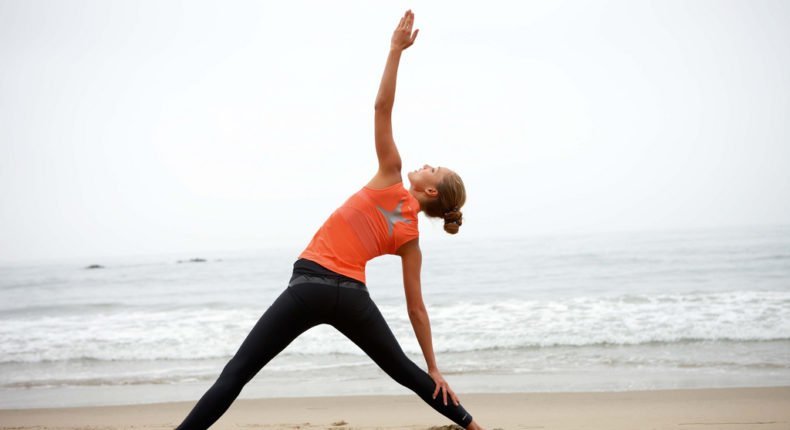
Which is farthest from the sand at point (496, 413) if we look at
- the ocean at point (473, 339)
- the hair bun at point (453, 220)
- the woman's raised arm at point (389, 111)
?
the woman's raised arm at point (389, 111)

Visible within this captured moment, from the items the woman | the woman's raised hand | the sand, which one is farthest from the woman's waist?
the sand

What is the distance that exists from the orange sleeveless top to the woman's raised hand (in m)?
0.56

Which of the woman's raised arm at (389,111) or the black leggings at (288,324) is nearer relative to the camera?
Answer: the woman's raised arm at (389,111)

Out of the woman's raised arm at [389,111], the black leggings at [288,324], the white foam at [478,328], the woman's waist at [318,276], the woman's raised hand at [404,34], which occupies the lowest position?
the white foam at [478,328]

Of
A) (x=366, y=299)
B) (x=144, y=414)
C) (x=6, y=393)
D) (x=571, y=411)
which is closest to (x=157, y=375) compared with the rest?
(x=6, y=393)

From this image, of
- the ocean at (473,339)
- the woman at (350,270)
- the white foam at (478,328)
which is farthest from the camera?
the white foam at (478,328)

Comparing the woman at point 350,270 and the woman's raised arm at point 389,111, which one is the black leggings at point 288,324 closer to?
the woman at point 350,270

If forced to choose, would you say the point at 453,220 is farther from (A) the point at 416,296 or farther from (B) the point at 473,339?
(B) the point at 473,339

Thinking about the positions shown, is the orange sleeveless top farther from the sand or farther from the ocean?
the ocean

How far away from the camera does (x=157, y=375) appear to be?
667 centimetres

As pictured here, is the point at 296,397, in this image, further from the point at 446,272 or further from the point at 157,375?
the point at 446,272

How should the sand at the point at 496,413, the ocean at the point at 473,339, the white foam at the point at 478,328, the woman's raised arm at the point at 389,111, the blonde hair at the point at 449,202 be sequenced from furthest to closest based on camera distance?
the white foam at the point at 478,328, the ocean at the point at 473,339, the sand at the point at 496,413, the blonde hair at the point at 449,202, the woman's raised arm at the point at 389,111

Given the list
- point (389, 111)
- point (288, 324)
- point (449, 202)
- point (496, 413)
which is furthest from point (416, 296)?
point (496, 413)

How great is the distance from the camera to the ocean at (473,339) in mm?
5789
